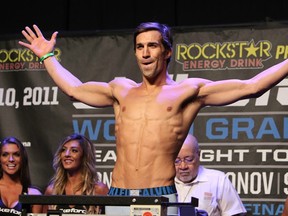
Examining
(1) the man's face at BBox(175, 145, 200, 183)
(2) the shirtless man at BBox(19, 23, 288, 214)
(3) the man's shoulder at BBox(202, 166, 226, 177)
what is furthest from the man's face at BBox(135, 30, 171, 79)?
(3) the man's shoulder at BBox(202, 166, 226, 177)

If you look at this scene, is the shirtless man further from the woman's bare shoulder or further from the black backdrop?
the black backdrop

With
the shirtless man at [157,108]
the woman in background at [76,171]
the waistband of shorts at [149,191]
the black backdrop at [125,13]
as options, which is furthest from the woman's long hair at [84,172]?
the waistband of shorts at [149,191]

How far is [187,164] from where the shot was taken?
200 inches

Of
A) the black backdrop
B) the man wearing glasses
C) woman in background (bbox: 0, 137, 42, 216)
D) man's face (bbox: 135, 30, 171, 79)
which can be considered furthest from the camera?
the black backdrop

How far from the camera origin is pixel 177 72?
581 cm

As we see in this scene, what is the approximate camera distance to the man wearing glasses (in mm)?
4965

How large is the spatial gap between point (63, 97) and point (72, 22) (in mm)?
739

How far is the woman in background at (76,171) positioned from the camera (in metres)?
5.25

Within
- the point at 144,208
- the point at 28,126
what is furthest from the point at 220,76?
the point at 144,208

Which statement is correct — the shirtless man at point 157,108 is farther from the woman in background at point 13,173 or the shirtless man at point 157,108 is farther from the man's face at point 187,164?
the woman in background at point 13,173

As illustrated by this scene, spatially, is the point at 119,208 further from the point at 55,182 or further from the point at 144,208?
the point at 55,182

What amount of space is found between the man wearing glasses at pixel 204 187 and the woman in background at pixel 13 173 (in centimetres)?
114

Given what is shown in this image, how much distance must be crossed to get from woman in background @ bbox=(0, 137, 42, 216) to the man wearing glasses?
1.14 m

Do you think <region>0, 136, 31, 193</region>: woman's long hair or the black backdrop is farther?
the black backdrop
